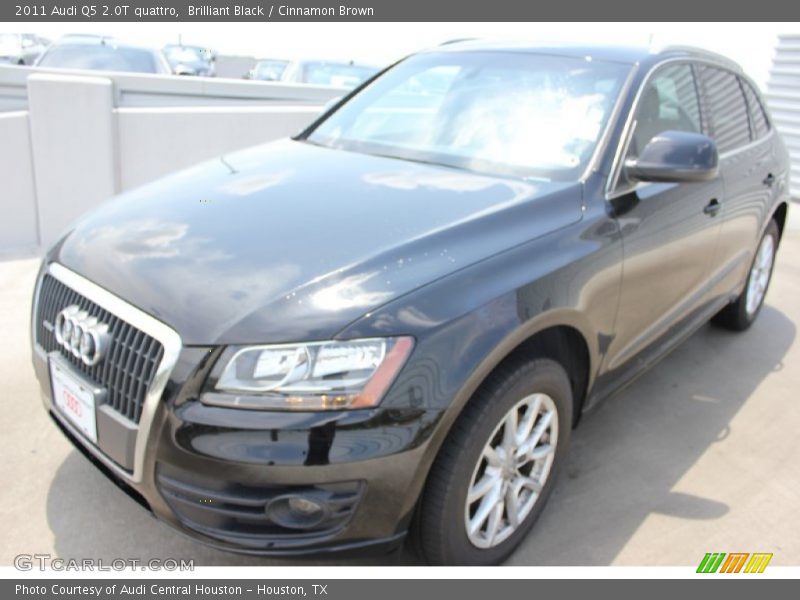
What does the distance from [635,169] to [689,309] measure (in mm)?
1064

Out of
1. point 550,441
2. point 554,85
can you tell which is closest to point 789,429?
point 550,441

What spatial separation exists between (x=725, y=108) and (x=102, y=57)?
7.04 meters

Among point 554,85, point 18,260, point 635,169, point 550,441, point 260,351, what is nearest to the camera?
point 260,351

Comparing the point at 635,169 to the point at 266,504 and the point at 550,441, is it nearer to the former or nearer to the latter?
the point at 550,441

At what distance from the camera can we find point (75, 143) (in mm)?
5414

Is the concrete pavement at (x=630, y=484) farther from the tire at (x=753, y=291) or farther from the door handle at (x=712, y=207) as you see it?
the door handle at (x=712, y=207)

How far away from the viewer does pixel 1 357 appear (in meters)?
3.78

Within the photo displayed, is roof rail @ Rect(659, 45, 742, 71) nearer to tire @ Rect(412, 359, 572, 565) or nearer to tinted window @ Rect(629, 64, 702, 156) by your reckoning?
tinted window @ Rect(629, 64, 702, 156)

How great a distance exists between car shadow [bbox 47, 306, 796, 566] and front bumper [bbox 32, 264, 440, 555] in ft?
0.57

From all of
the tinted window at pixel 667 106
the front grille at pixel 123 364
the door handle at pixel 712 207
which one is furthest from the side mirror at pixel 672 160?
the front grille at pixel 123 364

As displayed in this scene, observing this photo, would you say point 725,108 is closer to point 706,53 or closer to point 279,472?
point 706,53

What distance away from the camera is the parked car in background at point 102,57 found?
813 cm

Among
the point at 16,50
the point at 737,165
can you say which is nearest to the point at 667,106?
the point at 737,165

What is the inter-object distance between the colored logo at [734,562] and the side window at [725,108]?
2010 mm
